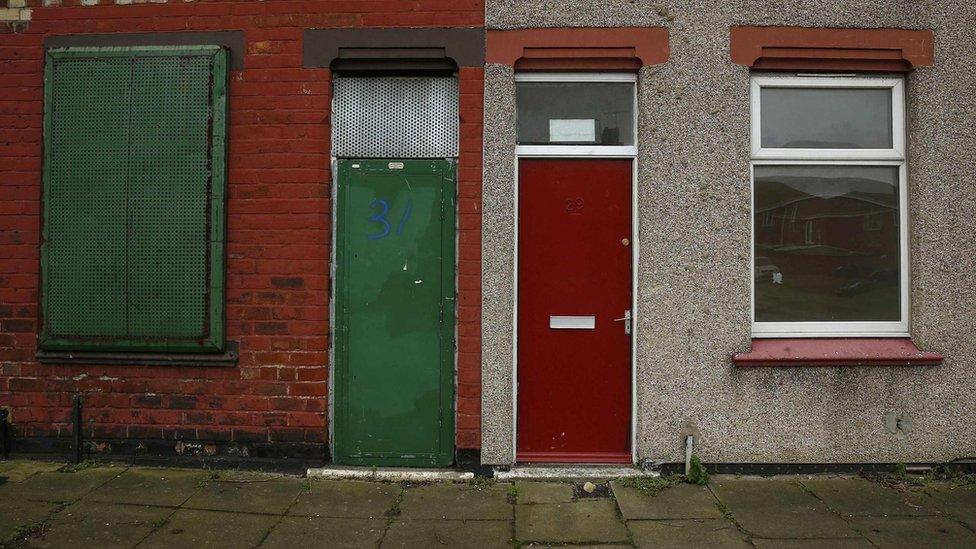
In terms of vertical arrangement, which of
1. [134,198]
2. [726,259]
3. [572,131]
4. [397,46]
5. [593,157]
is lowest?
[726,259]

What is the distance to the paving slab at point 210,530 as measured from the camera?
12.5 ft

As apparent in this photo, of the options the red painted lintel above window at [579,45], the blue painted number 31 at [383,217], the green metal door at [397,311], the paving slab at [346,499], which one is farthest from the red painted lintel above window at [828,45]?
the paving slab at [346,499]

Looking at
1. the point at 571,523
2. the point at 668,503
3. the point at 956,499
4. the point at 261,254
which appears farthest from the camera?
the point at 261,254

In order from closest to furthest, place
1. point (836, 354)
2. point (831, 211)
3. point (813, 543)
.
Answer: point (813, 543) → point (836, 354) → point (831, 211)

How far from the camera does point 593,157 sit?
4.97 metres

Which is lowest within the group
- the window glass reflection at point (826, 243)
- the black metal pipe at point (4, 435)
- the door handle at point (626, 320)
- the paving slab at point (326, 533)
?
the paving slab at point (326, 533)

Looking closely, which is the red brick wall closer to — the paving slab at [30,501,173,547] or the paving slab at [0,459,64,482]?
the paving slab at [0,459,64,482]

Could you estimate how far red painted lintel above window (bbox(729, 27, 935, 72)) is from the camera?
15.9 ft

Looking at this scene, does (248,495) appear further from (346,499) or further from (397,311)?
(397,311)

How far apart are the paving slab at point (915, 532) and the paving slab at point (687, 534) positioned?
0.80m

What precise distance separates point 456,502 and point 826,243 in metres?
3.33

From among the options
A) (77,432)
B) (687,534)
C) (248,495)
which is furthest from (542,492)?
(77,432)

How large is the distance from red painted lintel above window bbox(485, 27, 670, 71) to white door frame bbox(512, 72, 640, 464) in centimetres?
15

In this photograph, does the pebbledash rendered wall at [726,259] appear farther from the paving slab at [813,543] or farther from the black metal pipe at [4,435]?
the black metal pipe at [4,435]
